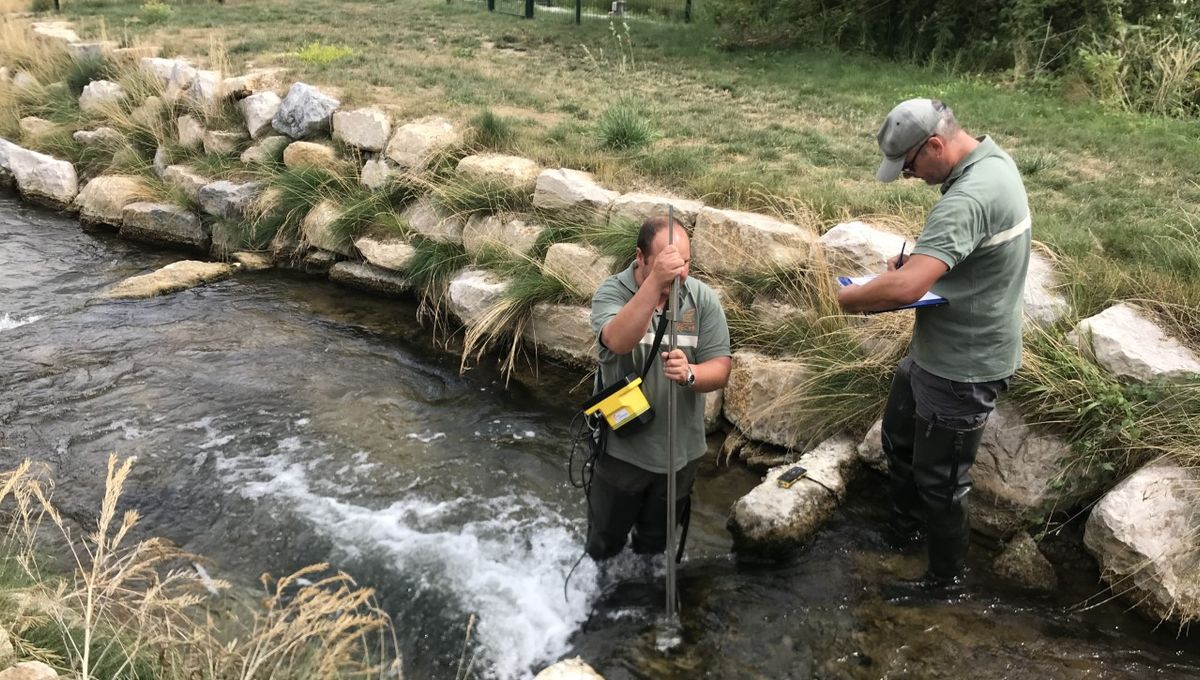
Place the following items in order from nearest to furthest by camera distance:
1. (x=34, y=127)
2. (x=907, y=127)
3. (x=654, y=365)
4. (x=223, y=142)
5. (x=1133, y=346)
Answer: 1. (x=907, y=127)
2. (x=654, y=365)
3. (x=1133, y=346)
4. (x=223, y=142)
5. (x=34, y=127)

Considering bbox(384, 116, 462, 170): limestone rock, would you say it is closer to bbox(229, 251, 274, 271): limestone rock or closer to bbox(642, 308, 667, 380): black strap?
bbox(229, 251, 274, 271): limestone rock

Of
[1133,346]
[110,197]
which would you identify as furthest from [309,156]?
[1133,346]

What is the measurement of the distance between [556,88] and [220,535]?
7.14 metres

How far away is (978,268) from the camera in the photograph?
332 cm

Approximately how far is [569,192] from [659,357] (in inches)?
140

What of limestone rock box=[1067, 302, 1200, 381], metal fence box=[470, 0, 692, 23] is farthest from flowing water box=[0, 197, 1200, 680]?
metal fence box=[470, 0, 692, 23]

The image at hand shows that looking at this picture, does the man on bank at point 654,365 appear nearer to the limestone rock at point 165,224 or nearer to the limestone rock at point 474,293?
the limestone rock at point 474,293

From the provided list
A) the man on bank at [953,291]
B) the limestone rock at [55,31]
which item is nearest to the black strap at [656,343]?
A: the man on bank at [953,291]

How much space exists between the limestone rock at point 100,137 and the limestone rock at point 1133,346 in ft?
32.8

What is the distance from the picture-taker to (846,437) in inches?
191

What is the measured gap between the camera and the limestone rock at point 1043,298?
4.63 meters

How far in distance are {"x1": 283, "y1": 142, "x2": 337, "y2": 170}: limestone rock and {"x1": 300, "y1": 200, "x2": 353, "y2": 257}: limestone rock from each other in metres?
0.51

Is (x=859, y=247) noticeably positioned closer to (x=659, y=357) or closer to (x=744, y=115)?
(x=659, y=357)

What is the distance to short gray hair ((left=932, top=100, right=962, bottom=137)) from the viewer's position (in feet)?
10.8
